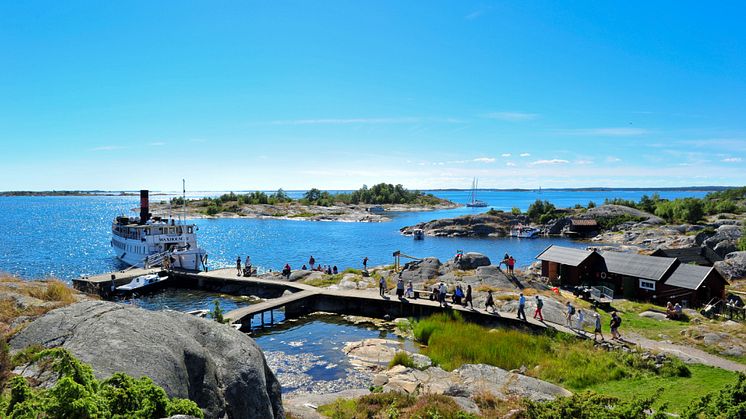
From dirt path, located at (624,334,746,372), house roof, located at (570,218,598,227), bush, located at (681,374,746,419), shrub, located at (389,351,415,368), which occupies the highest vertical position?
bush, located at (681,374,746,419)

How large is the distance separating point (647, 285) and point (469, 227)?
74772 mm

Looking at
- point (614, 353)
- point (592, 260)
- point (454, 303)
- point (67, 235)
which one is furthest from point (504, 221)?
point (67, 235)

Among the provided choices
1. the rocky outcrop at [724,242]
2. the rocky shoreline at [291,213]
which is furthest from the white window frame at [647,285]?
the rocky shoreline at [291,213]

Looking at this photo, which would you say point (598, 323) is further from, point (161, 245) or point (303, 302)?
point (161, 245)

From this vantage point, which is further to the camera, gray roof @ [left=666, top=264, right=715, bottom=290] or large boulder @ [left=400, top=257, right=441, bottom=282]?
large boulder @ [left=400, top=257, right=441, bottom=282]

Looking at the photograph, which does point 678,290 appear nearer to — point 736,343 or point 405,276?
point 736,343

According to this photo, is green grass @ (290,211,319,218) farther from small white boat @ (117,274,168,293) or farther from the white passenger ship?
small white boat @ (117,274,168,293)

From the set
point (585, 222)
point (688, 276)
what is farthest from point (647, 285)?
point (585, 222)

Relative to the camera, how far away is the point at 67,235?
100625mm

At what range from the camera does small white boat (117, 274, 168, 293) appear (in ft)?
133

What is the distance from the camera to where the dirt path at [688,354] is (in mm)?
19328

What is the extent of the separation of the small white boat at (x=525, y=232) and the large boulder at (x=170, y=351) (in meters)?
102

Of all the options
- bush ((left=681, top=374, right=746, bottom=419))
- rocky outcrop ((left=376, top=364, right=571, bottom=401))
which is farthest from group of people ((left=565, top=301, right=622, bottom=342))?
bush ((left=681, top=374, right=746, bottom=419))

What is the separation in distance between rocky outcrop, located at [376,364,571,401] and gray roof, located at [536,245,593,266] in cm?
2364
